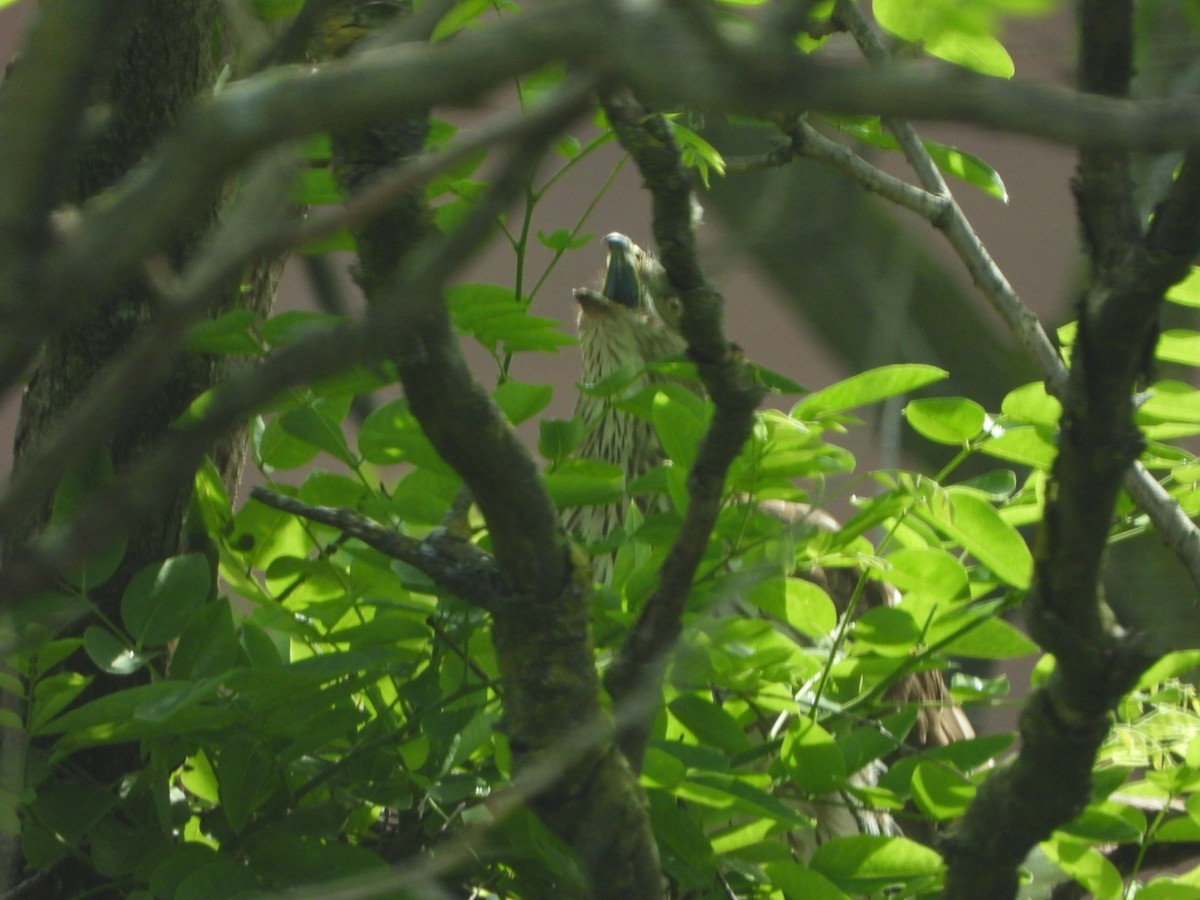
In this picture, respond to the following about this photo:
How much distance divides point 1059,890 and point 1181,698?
0.36 m

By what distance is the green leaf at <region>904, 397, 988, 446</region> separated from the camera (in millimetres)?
1094

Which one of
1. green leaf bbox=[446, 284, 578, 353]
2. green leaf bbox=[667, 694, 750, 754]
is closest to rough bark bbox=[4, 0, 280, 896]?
green leaf bbox=[446, 284, 578, 353]

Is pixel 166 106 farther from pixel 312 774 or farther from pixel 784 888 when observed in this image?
pixel 784 888

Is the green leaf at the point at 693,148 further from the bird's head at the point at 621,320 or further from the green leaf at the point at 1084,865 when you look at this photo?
the bird's head at the point at 621,320

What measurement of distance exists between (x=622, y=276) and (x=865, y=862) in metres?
2.00

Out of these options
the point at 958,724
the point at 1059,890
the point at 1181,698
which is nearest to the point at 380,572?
the point at 1181,698

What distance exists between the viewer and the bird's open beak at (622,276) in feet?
9.34

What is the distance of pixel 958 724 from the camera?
2479mm

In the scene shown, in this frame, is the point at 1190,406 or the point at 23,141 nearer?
the point at 23,141

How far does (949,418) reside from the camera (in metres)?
1.10

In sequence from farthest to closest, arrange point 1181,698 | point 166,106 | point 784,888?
point 166,106 < point 1181,698 < point 784,888

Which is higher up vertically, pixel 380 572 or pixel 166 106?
pixel 166 106

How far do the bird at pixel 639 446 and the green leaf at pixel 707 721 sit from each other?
0.25 meters

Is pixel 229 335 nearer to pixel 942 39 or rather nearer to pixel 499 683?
pixel 499 683
